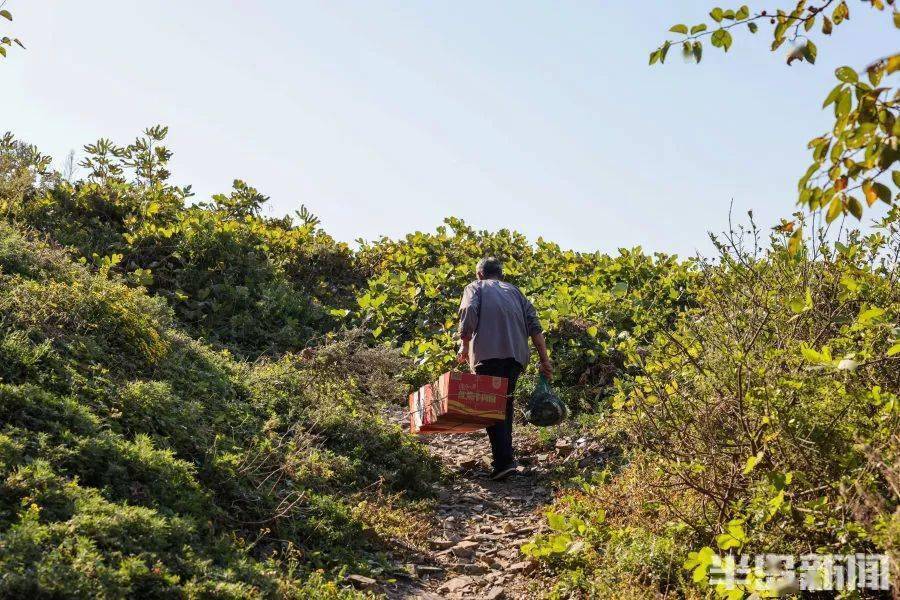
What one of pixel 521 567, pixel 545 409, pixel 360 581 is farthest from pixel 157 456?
pixel 545 409

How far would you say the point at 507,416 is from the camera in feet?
28.4

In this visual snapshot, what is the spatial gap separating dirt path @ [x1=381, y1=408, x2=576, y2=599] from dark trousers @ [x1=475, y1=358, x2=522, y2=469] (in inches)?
9.4

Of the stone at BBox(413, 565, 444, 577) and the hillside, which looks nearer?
the hillside

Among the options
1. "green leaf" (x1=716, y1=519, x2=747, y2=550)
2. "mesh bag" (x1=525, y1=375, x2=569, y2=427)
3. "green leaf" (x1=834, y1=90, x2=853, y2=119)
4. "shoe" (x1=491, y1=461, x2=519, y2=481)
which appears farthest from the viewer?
"shoe" (x1=491, y1=461, x2=519, y2=481)

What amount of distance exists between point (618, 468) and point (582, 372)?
283cm

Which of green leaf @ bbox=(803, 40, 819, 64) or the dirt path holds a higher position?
green leaf @ bbox=(803, 40, 819, 64)

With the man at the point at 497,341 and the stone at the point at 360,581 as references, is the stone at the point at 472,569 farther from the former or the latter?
the man at the point at 497,341

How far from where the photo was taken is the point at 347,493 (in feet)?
24.2

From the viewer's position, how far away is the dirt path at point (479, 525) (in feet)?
20.5

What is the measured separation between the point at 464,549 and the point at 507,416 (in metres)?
1.95

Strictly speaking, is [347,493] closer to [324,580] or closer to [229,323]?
[324,580]

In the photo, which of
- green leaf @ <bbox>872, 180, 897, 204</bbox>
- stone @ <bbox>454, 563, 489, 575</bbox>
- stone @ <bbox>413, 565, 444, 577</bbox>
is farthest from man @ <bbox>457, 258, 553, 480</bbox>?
green leaf @ <bbox>872, 180, 897, 204</bbox>

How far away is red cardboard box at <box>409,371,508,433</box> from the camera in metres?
7.84

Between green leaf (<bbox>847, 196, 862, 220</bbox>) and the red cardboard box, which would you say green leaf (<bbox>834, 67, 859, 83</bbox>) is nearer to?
green leaf (<bbox>847, 196, 862, 220</bbox>)
